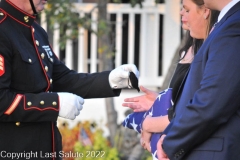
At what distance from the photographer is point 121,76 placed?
4031 mm

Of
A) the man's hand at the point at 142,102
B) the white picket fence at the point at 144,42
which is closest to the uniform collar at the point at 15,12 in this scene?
the man's hand at the point at 142,102

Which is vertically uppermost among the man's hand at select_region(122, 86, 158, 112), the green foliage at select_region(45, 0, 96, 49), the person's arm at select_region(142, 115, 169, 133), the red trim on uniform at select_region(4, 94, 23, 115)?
the red trim on uniform at select_region(4, 94, 23, 115)

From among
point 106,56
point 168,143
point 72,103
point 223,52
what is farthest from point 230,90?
point 106,56

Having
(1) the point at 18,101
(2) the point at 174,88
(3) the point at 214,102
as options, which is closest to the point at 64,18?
(1) the point at 18,101

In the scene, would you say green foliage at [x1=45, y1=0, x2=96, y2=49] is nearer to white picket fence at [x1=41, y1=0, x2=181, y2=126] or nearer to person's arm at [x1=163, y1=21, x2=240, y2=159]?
Result: white picket fence at [x1=41, y1=0, x2=181, y2=126]

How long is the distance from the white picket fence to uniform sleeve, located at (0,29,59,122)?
4.55 meters

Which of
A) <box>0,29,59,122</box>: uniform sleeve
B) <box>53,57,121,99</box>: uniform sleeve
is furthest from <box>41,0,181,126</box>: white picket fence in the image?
<box>0,29,59,122</box>: uniform sleeve

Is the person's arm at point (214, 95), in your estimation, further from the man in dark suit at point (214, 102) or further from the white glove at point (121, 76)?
the white glove at point (121, 76)

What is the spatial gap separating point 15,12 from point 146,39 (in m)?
4.84

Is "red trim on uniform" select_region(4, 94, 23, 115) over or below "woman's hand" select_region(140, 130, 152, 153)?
over

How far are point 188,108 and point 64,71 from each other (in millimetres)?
1469

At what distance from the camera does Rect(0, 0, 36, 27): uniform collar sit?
12.5 ft

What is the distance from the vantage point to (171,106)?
11.6 feet

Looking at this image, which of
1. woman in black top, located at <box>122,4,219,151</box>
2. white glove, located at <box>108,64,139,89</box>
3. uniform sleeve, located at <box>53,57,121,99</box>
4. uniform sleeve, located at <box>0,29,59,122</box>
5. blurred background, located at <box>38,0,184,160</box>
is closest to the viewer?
woman in black top, located at <box>122,4,219,151</box>
